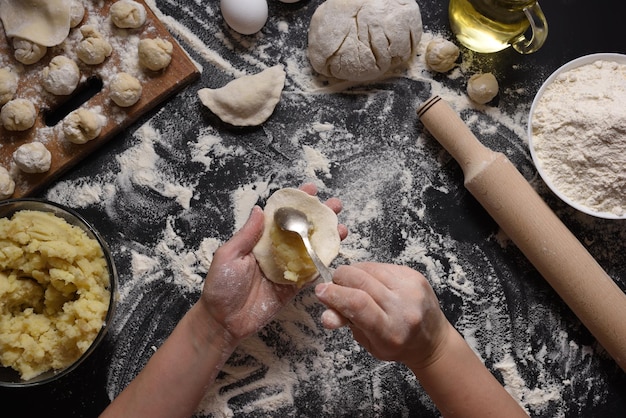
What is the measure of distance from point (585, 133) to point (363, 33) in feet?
1.90

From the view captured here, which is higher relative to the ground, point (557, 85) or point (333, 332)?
point (557, 85)

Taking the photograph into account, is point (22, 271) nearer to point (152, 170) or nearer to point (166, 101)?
point (152, 170)

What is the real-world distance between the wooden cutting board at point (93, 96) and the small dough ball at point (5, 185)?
0.07 ft

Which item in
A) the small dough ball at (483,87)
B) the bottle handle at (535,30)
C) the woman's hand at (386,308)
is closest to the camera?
the woman's hand at (386,308)

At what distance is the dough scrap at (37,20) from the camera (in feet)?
4.69

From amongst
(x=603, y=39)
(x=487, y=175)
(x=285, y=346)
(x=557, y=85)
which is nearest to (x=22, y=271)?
(x=285, y=346)

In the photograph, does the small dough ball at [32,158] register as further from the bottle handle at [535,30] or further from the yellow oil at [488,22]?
the bottle handle at [535,30]

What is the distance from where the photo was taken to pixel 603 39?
5.03ft

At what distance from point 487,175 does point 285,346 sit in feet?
2.16

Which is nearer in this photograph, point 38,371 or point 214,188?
point 38,371

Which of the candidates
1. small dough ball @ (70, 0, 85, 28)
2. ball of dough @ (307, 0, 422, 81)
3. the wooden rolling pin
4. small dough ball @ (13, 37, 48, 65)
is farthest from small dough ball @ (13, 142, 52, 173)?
the wooden rolling pin

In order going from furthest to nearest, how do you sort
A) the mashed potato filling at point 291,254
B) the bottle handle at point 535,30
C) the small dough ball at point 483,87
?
the small dough ball at point 483,87 < the bottle handle at point 535,30 < the mashed potato filling at point 291,254

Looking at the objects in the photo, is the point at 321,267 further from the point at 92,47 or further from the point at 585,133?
the point at 92,47

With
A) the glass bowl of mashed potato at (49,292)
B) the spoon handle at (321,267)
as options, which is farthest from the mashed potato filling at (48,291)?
the spoon handle at (321,267)
